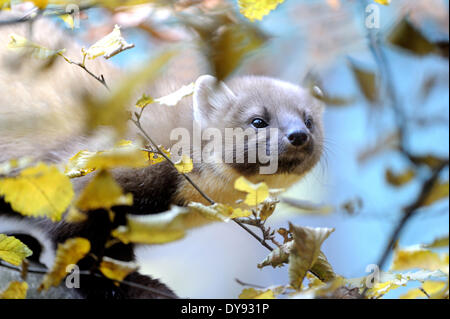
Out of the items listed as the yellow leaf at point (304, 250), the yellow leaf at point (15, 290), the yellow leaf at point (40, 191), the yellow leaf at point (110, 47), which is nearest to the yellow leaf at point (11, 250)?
the yellow leaf at point (15, 290)

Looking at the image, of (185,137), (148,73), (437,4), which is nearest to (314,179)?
(185,137)

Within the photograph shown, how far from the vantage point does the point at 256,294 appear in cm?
92

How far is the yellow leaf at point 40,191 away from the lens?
0.84 metres

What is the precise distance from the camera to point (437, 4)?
1.69 metres

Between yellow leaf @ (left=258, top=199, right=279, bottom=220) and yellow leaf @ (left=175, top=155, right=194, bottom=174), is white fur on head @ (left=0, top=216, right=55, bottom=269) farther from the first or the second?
yellow leaf @ (left=258, top=199, right=279, bottom=220)

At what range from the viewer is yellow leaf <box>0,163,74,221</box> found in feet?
2.75

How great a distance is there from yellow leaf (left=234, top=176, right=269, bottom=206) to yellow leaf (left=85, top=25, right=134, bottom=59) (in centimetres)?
36

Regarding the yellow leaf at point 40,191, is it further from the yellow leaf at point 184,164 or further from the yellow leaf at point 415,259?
the yellow leaf at point 415,259

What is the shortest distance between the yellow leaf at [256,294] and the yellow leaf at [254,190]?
0.17 m

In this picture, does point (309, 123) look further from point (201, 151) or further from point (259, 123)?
point (201, 151)

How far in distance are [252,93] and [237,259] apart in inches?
82.0

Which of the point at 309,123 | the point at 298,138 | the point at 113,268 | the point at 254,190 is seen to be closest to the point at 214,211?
the point at 254,190

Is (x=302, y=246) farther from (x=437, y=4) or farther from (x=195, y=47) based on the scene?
(x=437, y=4)

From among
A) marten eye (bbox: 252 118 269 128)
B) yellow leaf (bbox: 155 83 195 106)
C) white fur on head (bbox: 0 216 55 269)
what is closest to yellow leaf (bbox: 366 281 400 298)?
yellow leaf (bbox: 155 83 195 106)
